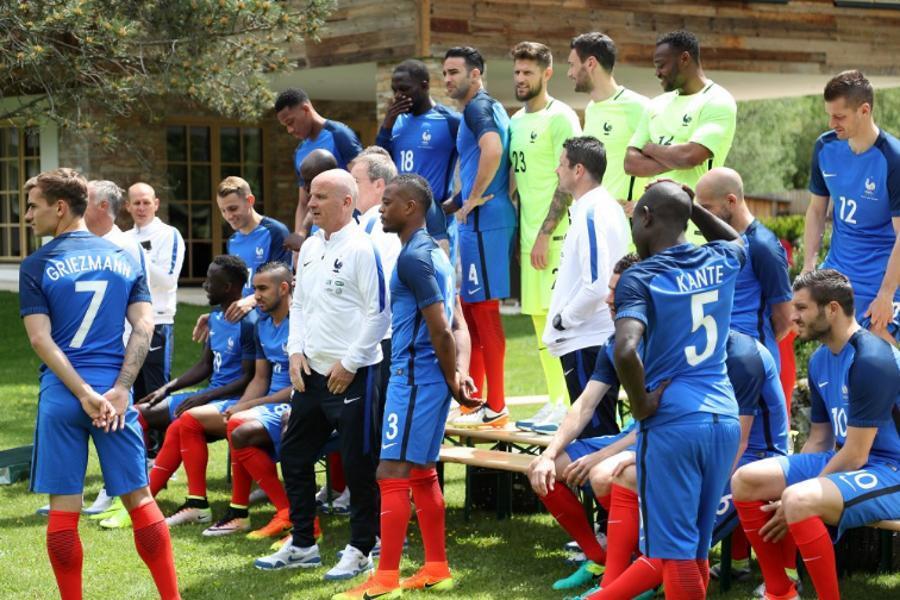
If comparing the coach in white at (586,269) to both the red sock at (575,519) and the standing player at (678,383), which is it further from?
the standing player at (678,383)

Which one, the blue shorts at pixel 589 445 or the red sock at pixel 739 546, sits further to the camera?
the red sock at pixel 739 546

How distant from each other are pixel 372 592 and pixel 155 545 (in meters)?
1.08

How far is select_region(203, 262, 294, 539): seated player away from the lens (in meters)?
7.77

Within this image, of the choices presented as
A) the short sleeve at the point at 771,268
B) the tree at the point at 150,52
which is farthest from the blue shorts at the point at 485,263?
the tree at the point at 150,52

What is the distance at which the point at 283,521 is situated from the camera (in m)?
7.81

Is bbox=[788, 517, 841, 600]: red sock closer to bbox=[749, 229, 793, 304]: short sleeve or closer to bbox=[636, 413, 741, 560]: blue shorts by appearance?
bbox=[636, 413, 741, 560]: blue shorts

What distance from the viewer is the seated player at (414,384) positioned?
6.32 m

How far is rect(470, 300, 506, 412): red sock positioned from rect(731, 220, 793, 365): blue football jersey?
197 cm

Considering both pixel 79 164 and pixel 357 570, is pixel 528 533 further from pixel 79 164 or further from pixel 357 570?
pixel 79 164

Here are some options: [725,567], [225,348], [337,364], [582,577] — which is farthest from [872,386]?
[225,348]

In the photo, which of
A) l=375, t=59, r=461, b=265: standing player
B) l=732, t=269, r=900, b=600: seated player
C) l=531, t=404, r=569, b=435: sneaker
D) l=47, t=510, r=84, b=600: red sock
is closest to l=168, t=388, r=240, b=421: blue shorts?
l=375, t=59, r=461, b=265: standing player

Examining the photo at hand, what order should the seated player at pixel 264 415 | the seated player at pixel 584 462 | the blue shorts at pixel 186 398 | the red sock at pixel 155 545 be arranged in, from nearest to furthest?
1. the seated player at pixel 584 462
2. the red sock at pixel 155 545
3. the seated player at pixel 264 415
4. the blue shorts at pixel 186 398

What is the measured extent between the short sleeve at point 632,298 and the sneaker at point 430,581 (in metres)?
2.24

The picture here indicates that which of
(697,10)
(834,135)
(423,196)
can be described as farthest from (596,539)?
(697,10)
